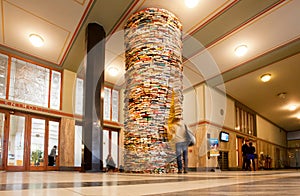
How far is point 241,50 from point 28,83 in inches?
294

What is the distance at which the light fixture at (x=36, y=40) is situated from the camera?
825 cm

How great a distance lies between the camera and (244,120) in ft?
52.4

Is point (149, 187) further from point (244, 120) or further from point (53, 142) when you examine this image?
point (244, 120)

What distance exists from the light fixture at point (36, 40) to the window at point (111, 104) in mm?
4081

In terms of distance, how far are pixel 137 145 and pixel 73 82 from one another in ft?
20.0

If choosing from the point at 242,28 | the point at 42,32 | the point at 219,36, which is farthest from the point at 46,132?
the point at 242,28

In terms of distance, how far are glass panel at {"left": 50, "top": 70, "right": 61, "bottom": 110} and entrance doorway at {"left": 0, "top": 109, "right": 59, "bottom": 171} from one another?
1.88 ft

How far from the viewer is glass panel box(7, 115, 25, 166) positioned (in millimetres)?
8633

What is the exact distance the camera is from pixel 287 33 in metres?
8.31

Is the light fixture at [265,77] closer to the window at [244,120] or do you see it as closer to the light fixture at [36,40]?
the window at [244,120]

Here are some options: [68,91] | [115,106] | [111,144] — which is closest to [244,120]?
[115,106]

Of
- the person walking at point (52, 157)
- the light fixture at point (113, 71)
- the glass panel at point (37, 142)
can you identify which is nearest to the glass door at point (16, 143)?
the glass panel at point (37, 142)

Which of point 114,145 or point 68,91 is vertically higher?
point 68,91

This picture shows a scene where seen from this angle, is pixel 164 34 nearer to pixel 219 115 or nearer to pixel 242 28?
pixel 242 28
